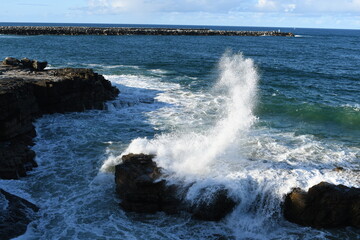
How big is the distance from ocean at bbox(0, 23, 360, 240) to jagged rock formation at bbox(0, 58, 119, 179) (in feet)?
2.05

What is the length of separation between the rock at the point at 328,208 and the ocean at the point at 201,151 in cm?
27

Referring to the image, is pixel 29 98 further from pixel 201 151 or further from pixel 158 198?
pixel 158 198

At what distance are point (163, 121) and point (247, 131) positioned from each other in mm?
4847

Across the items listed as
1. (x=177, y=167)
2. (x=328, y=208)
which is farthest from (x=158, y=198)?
(x=328, y=208)

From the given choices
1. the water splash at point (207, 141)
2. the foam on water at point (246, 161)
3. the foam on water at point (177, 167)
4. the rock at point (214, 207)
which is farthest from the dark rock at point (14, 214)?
the rock at point (214, 207)

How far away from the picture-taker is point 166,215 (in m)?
10.6

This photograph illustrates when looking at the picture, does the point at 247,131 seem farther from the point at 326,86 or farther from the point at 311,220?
the point at 326,86

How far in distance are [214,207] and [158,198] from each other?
180 centimetres

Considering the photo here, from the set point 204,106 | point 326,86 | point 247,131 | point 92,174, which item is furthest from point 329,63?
point 92,174

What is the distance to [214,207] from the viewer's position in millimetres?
10391

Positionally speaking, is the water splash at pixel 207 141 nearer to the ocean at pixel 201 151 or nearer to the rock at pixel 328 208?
the ocean at pixel 201 151

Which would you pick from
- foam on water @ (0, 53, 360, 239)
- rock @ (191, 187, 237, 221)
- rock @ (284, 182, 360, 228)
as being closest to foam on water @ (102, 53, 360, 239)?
foam on water @ (0, 53, 360, 239)

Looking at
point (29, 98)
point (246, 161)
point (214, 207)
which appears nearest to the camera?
point (214, 207)

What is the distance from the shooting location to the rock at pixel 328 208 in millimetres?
10070
